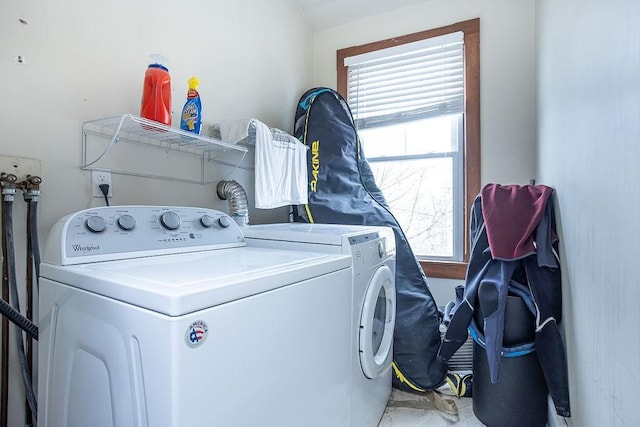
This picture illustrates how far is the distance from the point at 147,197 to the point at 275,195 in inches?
24.4

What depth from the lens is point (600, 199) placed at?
0.85m

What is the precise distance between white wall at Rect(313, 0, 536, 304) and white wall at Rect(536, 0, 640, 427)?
0.78 meters

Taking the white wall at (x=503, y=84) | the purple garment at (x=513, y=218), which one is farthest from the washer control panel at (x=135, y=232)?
the white wall at (x=503, y=84)

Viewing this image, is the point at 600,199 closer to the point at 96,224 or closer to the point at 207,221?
the point at 207,221

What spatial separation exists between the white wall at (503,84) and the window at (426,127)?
0.06 m

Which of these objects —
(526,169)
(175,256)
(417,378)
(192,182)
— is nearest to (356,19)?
(526,169)

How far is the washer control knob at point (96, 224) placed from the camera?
0.91m

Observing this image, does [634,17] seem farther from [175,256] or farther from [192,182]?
[192,182]

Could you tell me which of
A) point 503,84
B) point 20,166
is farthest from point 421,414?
point 503,84

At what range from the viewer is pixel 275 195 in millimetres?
1744

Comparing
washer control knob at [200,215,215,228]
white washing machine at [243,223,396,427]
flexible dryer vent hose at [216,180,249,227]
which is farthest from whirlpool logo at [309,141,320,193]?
washer control knob at [200,215,215,228]

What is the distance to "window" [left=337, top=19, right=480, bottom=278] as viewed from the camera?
2234 mm

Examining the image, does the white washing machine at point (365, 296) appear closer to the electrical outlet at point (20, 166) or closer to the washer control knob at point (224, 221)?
the washer control knob at point (224, 221)

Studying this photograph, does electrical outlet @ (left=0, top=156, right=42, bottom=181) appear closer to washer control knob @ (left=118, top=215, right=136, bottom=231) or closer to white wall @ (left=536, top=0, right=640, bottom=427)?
washer control knob @ (left=118, top=215, right=136, bottom=231)
